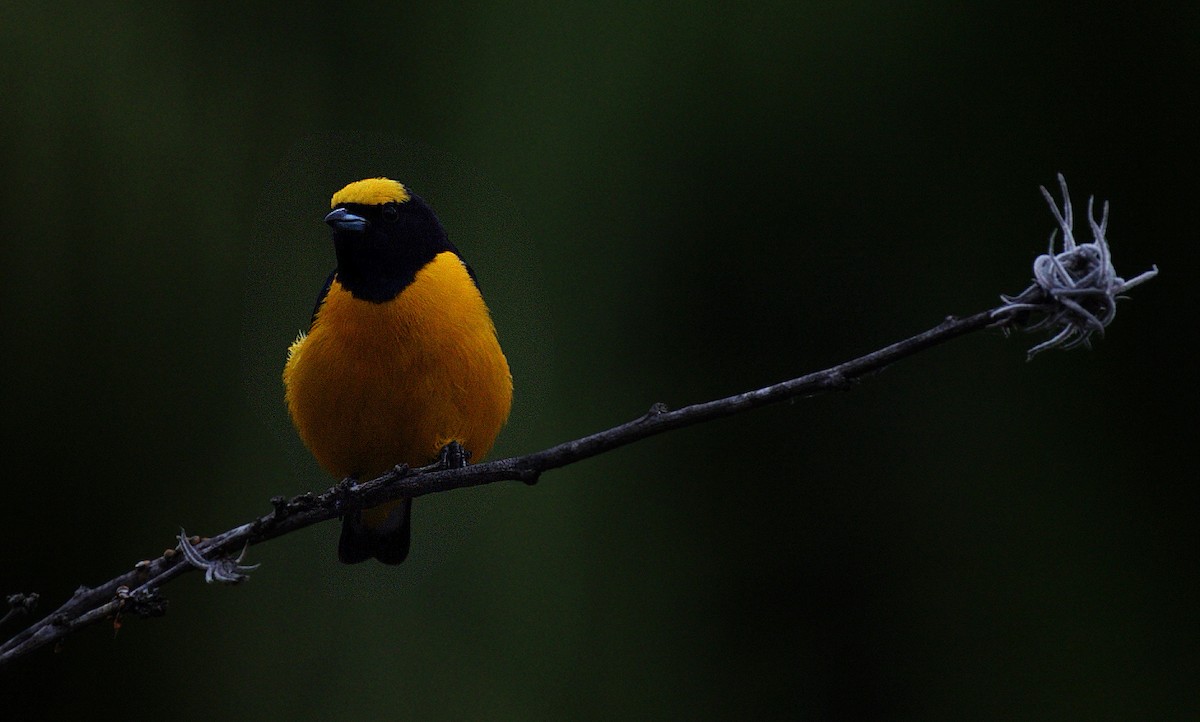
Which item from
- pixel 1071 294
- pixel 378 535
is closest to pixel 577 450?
pixel 1071 294

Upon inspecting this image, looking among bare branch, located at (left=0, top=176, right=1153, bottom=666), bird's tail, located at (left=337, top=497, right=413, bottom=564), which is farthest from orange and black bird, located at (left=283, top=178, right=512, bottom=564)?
bare branch, located at (left=0, top=176, right=1153, bottom=666)

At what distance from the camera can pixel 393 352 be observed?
285cm

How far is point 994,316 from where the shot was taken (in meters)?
1.28

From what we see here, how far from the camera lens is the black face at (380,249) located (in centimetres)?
289

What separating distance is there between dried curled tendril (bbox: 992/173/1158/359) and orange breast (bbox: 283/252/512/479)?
70.9 inches

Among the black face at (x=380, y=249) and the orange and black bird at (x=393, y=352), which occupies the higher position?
the black face at (x=380, y=249)

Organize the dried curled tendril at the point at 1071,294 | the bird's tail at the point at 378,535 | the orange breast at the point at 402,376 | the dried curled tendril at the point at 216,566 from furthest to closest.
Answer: the bird's tail at the point at 378,535
the orange breast at the point at 402,376
the dried curled tendril at the point at 216,566
the dried curled tendril at the point at 1071,294

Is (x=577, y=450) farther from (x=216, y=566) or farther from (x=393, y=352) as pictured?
(x=393, y=352)

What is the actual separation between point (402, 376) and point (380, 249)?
1.19 feet

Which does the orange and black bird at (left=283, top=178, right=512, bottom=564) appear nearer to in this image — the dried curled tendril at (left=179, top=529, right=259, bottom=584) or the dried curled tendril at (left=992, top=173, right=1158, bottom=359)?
the dried curled tendril at (left=179, top=529, right=259, bottom=584)

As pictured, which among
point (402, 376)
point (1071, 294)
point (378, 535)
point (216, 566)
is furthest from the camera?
point (378, 535)

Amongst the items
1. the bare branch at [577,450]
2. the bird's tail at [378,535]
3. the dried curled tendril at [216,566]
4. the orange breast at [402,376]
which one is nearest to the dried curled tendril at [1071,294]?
the bare branch at [577,450]

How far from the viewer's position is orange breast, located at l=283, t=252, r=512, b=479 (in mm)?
2855

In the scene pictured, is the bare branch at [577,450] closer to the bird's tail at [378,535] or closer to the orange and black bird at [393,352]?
the orange and black bird at [393,352]
